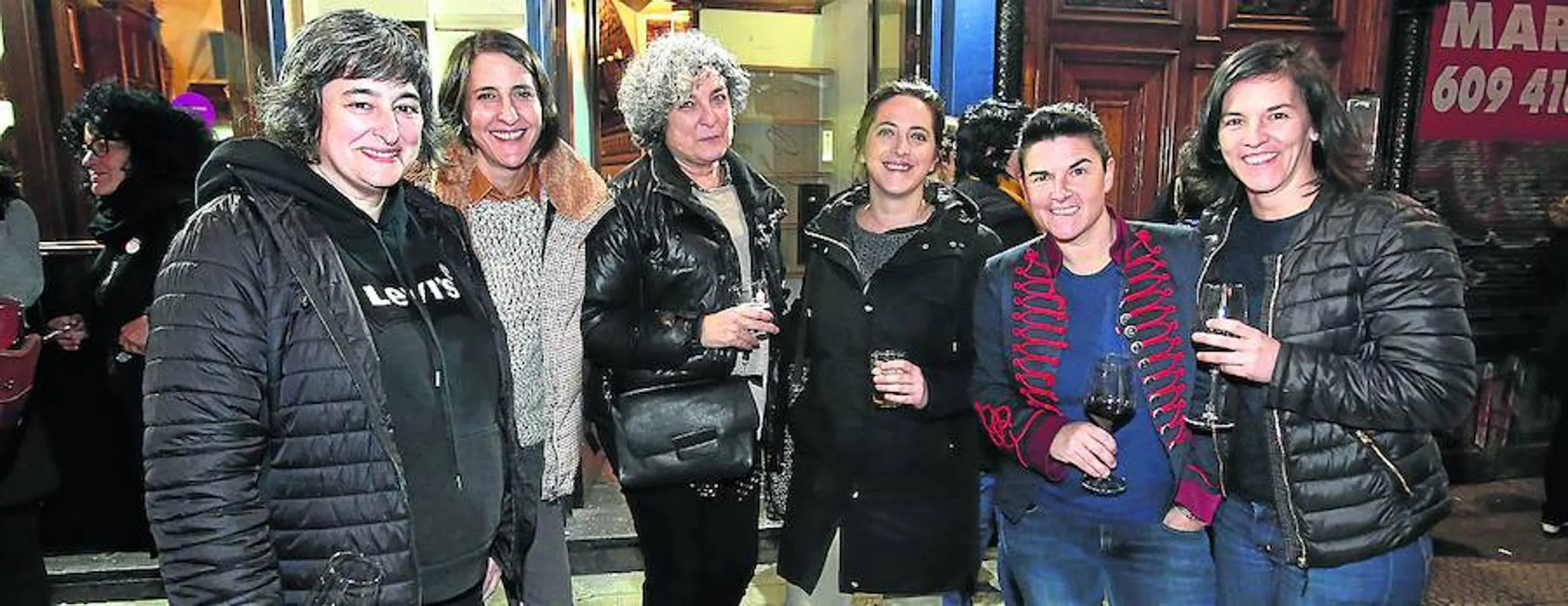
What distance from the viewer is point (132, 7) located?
477cm

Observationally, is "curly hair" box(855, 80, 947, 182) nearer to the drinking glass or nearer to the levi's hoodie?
the drinking glass

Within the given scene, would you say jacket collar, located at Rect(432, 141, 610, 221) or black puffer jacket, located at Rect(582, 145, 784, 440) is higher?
jacket collar, located at Rect(432, 141, 610, 221)

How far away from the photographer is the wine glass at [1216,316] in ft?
6.72

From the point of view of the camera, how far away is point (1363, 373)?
1979mm

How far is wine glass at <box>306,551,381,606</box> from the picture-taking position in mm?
1745

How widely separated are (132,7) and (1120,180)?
5145mm

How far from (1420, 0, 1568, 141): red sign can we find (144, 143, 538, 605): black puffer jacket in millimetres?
5938

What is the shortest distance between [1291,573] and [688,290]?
169 cm

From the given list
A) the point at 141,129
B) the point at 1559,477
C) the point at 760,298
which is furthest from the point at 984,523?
the point at 141,129

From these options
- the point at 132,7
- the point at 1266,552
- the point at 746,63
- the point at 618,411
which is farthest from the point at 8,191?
the point at 1266,552

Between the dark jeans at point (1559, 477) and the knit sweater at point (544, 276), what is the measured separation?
17.3ft

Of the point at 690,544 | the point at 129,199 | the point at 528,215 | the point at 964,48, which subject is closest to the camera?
the point at 528,215

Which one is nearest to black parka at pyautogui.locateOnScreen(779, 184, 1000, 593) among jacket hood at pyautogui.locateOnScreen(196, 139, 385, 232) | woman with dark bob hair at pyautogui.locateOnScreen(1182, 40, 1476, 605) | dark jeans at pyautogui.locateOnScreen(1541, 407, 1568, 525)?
woman with dark bob hair at pyautogui.locateOnScreen(1182, 40, 1476, 605)

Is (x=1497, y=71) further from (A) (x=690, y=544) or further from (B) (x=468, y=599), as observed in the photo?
(B) (x=468, y=599)
